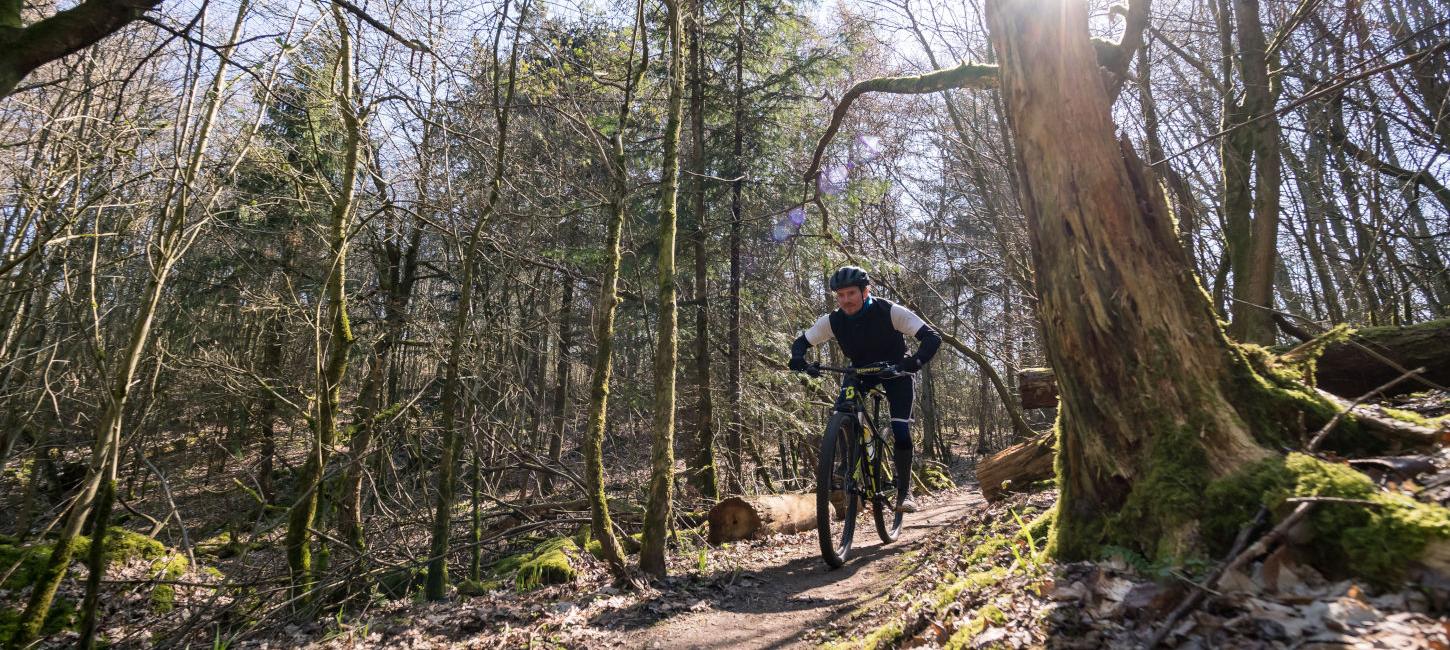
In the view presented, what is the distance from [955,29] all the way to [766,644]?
993 centimetres

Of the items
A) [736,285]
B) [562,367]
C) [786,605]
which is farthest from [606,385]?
[562,367]

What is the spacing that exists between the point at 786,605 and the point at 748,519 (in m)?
2.94

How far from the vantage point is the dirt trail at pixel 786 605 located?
392 cm

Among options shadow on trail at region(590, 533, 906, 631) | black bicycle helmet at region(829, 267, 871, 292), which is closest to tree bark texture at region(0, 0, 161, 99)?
shadow on trail at region(590, 533, 906, 631)

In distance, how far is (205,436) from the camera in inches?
300

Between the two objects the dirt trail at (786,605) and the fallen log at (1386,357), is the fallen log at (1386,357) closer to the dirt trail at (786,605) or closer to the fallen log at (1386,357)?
the fallen log at (1386,357)

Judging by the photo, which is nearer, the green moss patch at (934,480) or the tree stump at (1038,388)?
the tree stump at (1038,388)

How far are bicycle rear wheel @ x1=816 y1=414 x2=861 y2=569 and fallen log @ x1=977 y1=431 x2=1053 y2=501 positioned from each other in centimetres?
118

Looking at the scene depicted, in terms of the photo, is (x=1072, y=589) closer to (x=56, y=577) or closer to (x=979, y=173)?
(x=56, y=577)

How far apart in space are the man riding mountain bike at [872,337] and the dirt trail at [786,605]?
2.54 ft

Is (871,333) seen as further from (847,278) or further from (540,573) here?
(540,573)

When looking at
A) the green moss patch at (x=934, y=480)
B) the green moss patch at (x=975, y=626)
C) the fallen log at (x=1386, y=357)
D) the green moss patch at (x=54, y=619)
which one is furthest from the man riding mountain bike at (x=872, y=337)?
the green moss patch at (x=934, y=480)

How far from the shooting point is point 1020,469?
218 inches

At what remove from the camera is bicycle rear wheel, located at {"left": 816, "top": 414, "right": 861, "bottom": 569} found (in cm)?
496
